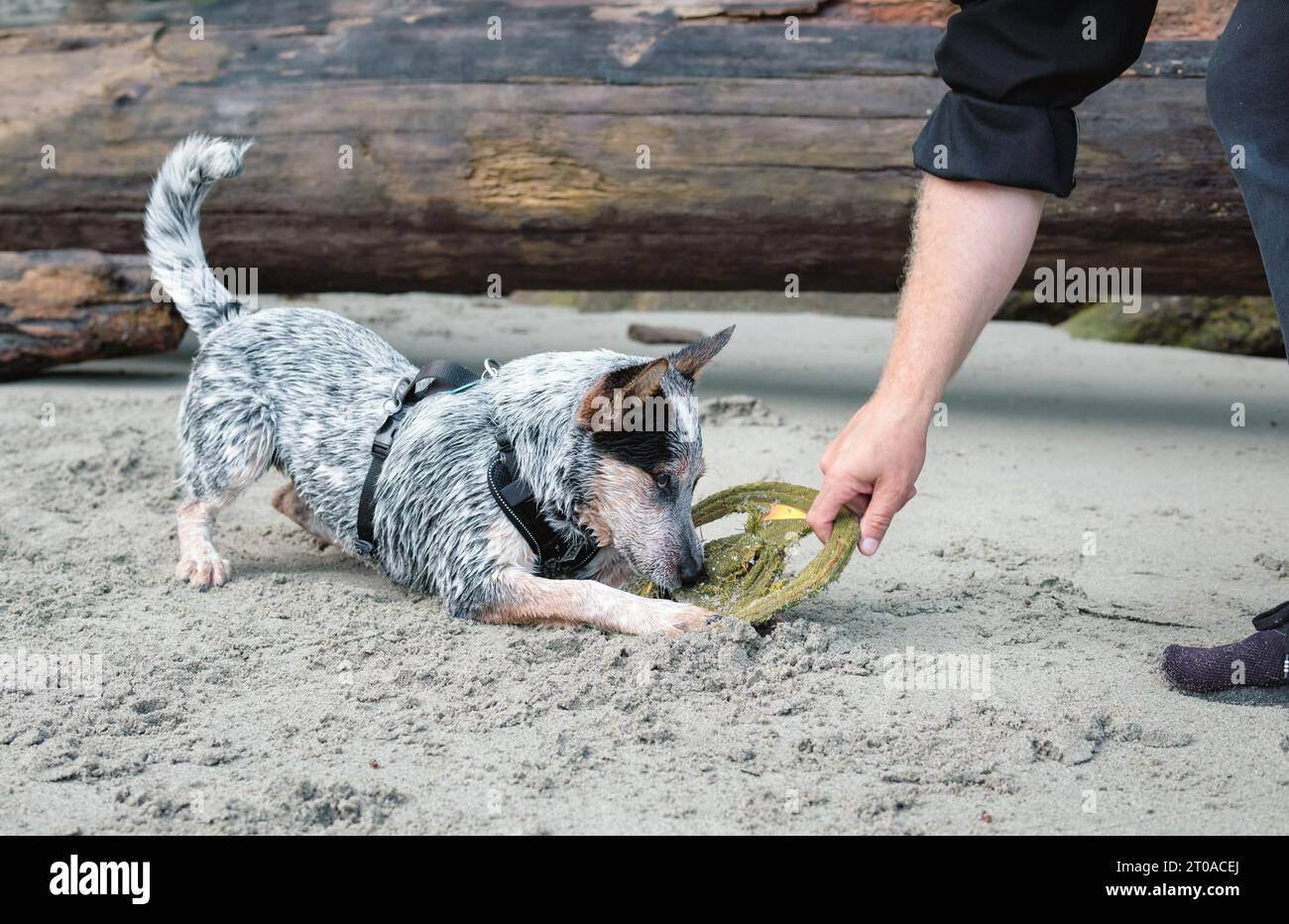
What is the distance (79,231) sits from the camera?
744 cm

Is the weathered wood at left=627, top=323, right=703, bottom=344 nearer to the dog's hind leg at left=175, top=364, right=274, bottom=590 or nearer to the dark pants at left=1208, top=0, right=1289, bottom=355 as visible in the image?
the dog's hind leg at left=175, top=364, right=274, bottom=590

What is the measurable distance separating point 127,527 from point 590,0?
12.1ft

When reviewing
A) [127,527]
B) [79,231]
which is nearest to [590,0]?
[79,231]

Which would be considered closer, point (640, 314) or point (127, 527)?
point (127, 527)

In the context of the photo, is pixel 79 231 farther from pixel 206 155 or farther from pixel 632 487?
pixel 632 487

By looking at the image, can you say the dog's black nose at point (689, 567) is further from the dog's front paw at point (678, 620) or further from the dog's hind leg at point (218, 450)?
the dog's hind leg at point (218, 450)

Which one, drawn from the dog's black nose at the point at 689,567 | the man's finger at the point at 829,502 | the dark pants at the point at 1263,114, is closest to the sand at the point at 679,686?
the dog's black nose at the point at 689,567

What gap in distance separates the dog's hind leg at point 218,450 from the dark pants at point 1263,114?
305 cm

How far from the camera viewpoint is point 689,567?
3.77 meters

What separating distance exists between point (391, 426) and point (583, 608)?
99 cm

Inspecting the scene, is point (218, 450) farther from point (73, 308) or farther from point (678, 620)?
point (73, 308)

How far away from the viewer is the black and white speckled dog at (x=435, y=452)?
3758mm

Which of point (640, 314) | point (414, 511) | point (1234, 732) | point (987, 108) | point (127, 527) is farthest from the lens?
point (640, 314)

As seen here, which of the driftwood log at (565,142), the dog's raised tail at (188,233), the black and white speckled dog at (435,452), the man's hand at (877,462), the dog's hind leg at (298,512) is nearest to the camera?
the man's hand at (877,462)
